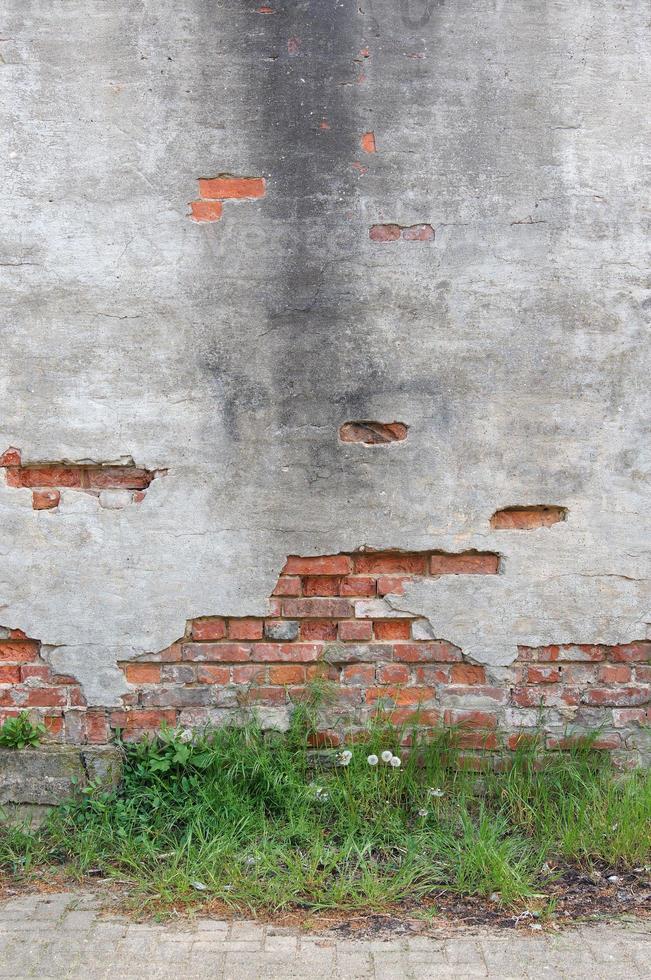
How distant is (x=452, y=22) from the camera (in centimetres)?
297

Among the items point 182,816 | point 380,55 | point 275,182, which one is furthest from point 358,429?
point 182,816

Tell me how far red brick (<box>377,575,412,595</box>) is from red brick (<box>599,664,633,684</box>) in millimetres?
854

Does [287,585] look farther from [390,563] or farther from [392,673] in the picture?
[392,673]

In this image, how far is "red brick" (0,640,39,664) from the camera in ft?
10.3

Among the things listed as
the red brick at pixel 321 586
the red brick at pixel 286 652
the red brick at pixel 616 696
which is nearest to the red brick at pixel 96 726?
the red brick at pixel 286 652

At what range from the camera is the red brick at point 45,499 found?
10.1 ft

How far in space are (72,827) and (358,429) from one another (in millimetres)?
1837

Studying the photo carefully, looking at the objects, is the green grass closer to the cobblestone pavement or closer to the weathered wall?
the cobblestone pavement

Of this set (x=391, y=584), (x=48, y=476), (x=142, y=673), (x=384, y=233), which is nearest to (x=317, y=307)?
(x=384, y=233)

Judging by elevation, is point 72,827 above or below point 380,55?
below

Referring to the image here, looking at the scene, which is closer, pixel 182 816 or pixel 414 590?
pixel 182 816

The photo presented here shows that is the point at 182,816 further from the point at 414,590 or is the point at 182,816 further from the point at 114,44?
the point at 114,44

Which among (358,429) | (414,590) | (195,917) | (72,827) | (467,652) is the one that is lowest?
(195,917)

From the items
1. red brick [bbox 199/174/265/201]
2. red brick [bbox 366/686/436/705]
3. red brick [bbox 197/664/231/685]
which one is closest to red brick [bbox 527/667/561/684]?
red brick [bbox 366/686/436/705]
